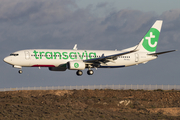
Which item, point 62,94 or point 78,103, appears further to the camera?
point 62,94

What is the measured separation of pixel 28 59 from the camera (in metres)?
56.5

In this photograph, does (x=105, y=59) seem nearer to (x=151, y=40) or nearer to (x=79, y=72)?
(x=79, y=72)

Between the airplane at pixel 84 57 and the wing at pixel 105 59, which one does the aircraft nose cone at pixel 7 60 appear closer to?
the airplane at pixel 84 57

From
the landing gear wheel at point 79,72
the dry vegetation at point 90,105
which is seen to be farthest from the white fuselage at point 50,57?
the dry vegetation at point 90,105

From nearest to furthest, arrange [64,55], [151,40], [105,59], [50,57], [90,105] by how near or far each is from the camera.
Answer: [90,105] < [50,57] < [64,55] < [105,59] < [151,40]

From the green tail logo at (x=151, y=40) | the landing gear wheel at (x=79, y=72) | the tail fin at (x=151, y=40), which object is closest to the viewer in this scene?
the landing gear wheel at (x=79, y=72)

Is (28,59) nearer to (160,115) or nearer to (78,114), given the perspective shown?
(78,114)

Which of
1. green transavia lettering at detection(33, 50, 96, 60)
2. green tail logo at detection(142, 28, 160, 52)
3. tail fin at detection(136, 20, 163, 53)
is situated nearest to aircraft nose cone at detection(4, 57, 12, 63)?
green transavia lettering at detection(33, 50, 96, 60)

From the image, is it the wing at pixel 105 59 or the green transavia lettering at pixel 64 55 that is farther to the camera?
the wing at pixel 105 59

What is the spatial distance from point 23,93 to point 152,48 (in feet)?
96.6

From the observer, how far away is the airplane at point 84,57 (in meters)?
56.8

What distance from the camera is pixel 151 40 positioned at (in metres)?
69.1

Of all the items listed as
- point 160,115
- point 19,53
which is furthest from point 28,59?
point 160,115

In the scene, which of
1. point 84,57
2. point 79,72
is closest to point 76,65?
point 79,72
